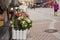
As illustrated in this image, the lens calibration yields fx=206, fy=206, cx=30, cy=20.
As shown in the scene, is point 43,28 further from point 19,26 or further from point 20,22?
point 20,22

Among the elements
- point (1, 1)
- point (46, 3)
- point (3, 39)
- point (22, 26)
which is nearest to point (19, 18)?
point (22, 26)

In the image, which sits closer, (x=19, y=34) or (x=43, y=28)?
(x=19, y=34)

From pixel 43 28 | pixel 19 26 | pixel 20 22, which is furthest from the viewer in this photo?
pixel 43 28

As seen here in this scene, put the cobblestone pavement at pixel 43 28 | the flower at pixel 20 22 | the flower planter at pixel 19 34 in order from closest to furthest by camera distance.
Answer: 1. the flower at pixel 20 22
2. the flower planter at pixel 19 34
3. the cobblestone pavement at pixel 43 28

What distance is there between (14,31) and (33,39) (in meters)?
2.06

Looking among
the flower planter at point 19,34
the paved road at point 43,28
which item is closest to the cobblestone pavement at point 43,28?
the paved road at point 43,28

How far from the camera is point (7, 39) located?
26.6ft

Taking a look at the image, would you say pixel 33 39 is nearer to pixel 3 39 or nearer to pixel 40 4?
pixel 3 39

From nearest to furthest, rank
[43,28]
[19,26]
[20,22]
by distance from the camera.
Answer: [20,22] → [19,26] → [43,28]

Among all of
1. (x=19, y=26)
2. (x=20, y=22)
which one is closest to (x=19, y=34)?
(x=19, y=26)

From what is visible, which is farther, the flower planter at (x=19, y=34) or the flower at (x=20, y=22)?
the flower planter at (x=19, y=34)

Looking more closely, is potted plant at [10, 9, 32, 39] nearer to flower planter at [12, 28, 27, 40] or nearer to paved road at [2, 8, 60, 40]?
flower planter at [12, 28, 27, 40]

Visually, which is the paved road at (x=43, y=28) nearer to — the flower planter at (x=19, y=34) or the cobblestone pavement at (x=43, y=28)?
the cobblestone pavement at (x=43, y=28)

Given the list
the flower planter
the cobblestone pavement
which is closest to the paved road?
the cobblestone pavement
